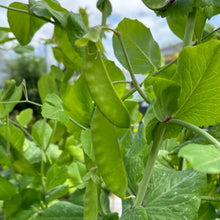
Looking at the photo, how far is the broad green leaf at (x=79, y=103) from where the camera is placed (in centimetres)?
22

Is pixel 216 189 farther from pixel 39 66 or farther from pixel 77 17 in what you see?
pixel 39 66

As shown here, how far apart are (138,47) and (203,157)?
143 mm

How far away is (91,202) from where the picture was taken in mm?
178

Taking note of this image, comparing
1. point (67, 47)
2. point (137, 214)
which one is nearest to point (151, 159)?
point (137, 214)

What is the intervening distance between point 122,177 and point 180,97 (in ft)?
0.21

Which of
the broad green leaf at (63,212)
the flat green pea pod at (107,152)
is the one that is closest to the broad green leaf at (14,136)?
the broad green leaf at (63,212)

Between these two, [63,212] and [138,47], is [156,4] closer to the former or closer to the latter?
[138,47]

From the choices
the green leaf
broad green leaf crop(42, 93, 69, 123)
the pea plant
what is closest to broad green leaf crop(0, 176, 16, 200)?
the pea plant

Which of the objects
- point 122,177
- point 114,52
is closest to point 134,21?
point 114,52

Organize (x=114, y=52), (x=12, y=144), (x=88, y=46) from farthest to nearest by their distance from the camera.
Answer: (x=12, y=144) → (x=114, y=52) → (x=88, y=46)

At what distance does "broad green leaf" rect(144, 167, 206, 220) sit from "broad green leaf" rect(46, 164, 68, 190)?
163mm

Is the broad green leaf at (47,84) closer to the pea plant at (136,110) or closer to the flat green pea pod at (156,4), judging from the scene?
the pea plant at (136,110)

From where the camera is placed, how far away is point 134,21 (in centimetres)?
22

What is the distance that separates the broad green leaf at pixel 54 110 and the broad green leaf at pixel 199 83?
3.4 inches
